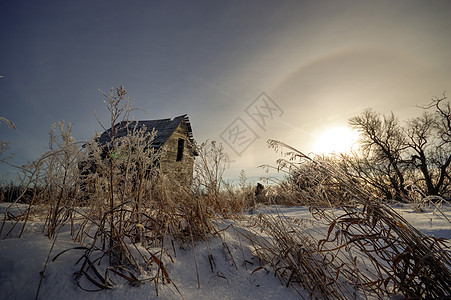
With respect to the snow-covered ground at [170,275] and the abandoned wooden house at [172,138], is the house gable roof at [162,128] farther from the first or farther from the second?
the snow-covered ground at [170,275]

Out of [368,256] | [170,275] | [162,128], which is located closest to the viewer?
[368,256]

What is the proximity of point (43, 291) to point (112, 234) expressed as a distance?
0.38 meters

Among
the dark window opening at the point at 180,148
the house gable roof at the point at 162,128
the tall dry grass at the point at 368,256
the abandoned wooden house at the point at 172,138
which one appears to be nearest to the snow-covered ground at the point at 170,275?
the tall dry grass at the point at 368,256

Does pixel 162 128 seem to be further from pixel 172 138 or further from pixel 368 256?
pixel 368 256

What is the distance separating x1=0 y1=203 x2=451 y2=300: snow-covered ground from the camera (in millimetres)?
913

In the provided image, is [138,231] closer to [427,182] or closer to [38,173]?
[38,173]

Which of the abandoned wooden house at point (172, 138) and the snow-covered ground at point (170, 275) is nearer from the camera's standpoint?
the snow-covered ground at point (170, 275)

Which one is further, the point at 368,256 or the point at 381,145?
the point at 381,145

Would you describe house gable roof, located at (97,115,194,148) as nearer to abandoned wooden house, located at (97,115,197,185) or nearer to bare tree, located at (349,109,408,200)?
abandoned wooden house, located at (97,115,197,185)

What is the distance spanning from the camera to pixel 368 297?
1.14 m

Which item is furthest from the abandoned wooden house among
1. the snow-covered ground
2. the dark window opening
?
the snow-covered ground

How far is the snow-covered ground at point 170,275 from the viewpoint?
913 millimetres

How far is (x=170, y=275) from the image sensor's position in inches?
49.3

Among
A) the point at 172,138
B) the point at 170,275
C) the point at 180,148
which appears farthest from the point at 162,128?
the point at 170,275
